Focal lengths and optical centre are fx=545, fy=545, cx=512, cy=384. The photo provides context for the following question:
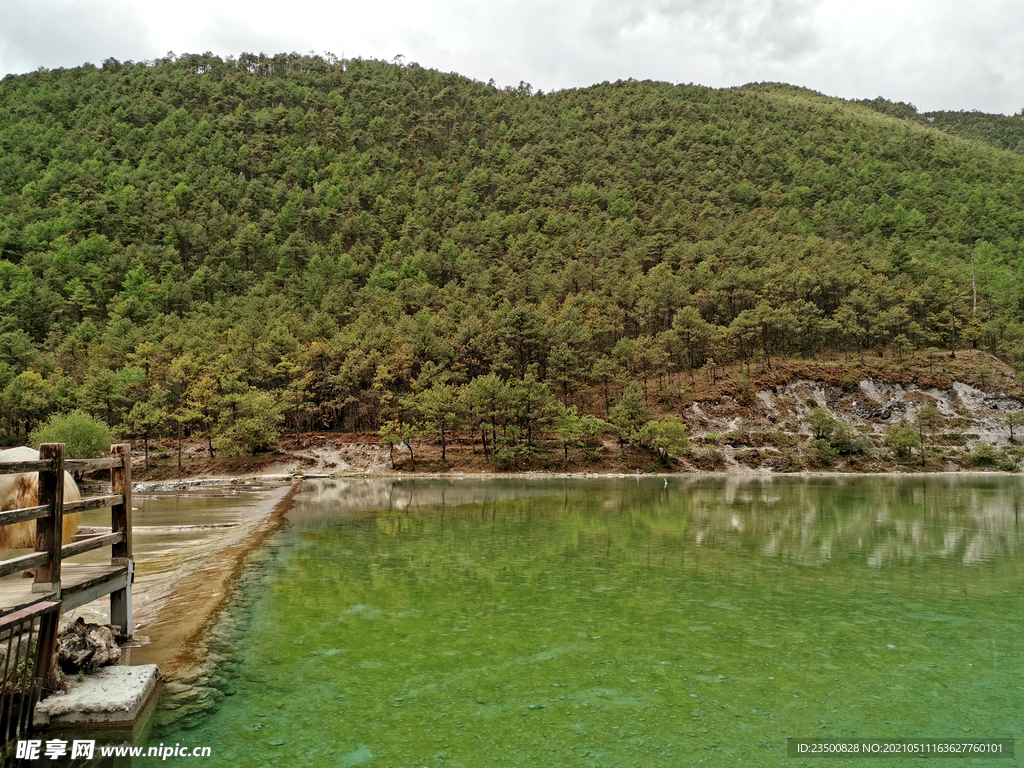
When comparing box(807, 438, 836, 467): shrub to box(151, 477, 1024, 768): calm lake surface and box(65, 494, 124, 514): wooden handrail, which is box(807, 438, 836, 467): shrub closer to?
box(151, 477, 1024, 768): calm lake surface

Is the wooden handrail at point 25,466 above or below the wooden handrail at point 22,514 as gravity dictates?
above

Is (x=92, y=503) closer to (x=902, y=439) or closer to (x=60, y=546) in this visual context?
(x=60, y=546)

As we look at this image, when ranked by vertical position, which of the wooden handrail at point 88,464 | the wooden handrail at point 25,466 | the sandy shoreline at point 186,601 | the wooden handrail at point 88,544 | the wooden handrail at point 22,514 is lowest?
the sandy shoreline at point 186,601

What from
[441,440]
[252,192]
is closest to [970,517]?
[441,440]

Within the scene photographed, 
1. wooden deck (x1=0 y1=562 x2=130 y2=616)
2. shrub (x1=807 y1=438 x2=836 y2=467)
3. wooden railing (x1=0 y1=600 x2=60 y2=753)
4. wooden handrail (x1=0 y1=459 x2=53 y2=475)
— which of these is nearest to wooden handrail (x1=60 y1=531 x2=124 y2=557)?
wooden deck (x1=0 y1=562 x2=130 y2=616)

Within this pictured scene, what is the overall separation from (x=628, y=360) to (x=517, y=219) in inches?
2984

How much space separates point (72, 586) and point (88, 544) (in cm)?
90

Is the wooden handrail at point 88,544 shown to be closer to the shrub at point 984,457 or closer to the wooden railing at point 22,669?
the wooden railing at point 22,669

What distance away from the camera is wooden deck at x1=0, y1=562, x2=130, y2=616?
7.22 meters

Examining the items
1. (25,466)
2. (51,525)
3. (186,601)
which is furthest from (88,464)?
(186,601)

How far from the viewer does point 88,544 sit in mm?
8945

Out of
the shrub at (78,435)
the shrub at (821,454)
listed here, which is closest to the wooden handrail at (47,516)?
the shrub at (78,435)

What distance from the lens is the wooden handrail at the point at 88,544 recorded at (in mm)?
8297

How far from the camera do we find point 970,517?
1143 inches
